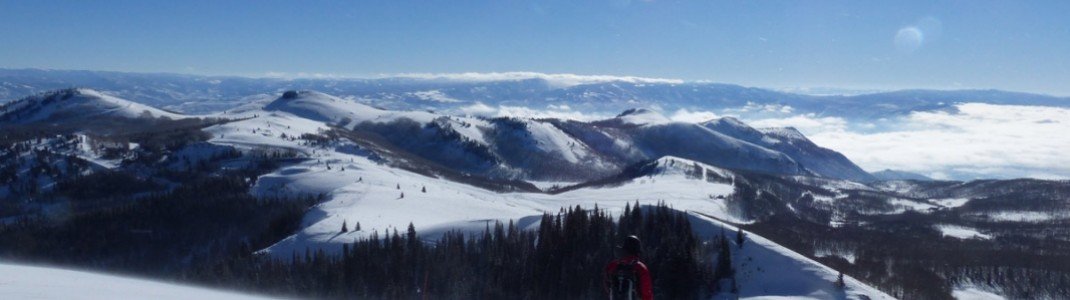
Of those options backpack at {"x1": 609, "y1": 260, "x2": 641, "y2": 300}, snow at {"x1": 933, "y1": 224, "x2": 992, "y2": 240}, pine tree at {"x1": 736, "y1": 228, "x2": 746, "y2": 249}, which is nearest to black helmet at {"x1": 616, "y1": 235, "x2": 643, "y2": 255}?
backpack at {"x1": 609, "y1": 260, "x2": 641, "y2": 300}

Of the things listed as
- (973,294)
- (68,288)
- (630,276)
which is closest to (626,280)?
(630,276)

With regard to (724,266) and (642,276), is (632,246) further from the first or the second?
(724,266)

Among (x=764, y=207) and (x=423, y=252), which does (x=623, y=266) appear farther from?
(x=764, y=207)

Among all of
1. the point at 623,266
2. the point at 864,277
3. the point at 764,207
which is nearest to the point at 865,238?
the point at 764,207

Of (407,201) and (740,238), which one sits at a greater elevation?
(740,238)

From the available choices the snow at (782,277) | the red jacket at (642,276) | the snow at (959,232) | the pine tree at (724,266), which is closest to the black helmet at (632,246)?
the red jacket at (642,276)

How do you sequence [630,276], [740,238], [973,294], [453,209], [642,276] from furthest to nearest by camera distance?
[453,209] < [973,294] < [740,238] < [630,276] < [642,276]

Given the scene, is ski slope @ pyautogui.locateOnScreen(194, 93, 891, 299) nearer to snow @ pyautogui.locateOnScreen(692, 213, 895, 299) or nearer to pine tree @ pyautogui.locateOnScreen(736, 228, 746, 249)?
snow @ pyautogui.locateOnScreen(692, 213, 895, 299)

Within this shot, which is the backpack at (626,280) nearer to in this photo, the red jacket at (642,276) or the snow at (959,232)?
the red jacket at (642,276)
